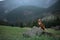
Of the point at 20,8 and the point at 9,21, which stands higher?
the point at 20,8

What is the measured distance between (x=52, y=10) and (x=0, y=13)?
1.14 m

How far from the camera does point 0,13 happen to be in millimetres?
3625

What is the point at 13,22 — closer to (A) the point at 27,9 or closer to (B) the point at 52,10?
(A) the point at 27,9

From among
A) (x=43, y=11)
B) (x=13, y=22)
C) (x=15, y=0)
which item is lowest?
Result: (x=13, y=22)

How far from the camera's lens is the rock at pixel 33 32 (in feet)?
11.6

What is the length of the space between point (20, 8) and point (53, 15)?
29.4 inches

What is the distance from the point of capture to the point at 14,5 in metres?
3.66

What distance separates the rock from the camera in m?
3.53

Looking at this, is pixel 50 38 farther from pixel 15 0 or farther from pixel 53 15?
pixel 15 0

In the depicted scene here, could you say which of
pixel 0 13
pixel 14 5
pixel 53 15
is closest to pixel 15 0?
pixel 14 5

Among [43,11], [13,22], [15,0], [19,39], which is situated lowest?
[19,39]

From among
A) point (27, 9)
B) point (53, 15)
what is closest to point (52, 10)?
point (53, 15)

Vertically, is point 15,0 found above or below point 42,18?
above

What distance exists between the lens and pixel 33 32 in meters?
3.56
